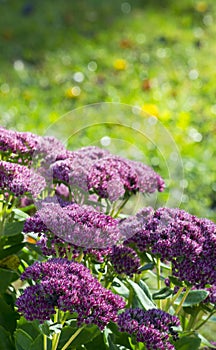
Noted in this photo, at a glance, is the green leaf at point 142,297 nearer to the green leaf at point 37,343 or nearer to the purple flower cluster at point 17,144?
the green leaf at point 37,343

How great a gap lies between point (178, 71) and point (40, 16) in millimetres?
1769

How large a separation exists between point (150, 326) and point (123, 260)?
0.25 metres

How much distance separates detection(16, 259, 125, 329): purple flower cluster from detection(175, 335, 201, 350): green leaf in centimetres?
40

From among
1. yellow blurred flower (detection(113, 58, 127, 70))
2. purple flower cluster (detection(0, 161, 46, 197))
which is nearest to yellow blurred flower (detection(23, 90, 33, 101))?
yellow blurred flower (detection(113, 58, 127, 70))

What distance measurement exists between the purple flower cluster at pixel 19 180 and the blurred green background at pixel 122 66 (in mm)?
2600

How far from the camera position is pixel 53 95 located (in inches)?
248

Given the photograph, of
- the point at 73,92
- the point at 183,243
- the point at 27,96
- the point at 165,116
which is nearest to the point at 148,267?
the point at 183,243

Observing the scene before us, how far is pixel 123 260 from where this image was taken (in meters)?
2.35

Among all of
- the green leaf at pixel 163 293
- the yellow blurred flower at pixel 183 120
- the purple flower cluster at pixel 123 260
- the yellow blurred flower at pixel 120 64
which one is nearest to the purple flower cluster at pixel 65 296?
the purple flower cluster at pixel 123 260

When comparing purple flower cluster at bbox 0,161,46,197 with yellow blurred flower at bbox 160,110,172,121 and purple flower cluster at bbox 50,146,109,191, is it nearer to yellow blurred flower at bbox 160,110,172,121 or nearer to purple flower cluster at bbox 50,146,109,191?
purple flower cluster at bbox 50,146,109,191

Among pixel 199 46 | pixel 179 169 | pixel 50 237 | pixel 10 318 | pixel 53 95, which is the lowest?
pixel 10 318

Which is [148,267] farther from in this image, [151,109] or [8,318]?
[151,109]

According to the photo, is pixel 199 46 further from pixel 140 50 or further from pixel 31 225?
pixel 31 225

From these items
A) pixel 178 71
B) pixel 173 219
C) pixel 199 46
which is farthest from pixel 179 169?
pixel 199 46
